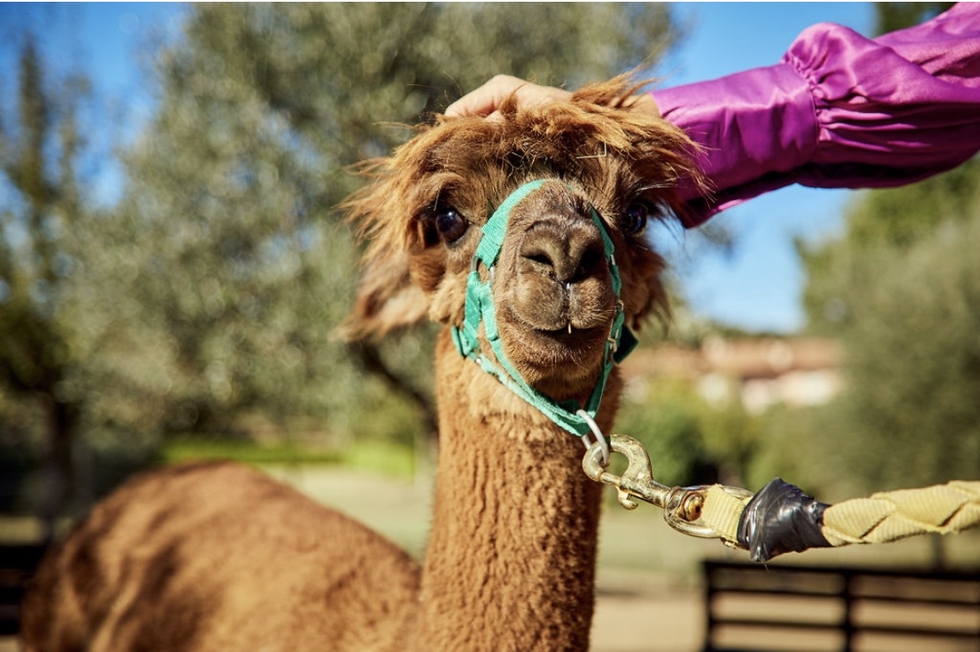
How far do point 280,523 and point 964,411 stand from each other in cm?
1254

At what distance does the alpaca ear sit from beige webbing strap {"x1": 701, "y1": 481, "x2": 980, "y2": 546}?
1635mm

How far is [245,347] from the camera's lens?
8.43m

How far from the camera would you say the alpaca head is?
1.88 m

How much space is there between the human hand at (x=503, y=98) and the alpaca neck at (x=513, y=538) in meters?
0.77

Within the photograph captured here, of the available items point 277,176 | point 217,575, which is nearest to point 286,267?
point 277,176

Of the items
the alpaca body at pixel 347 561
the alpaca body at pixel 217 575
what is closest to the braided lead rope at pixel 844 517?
the alpaca body at pixel 347 561

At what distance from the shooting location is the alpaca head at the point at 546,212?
1876 millimetres

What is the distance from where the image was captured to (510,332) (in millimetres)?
1957

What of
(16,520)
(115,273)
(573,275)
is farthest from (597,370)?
A: (16,520)

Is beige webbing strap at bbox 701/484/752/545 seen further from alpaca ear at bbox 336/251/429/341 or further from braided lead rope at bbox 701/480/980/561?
alpaca ear at bbox 336/251/429/341

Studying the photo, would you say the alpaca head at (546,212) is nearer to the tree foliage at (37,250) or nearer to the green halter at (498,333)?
the green halter at (498,333)

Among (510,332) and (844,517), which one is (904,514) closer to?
(844,517)

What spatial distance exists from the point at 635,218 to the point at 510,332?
0.61 m

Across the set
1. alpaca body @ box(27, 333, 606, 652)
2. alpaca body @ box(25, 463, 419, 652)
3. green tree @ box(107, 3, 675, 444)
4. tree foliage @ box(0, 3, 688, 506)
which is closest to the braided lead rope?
alpaca body @ box(27, 333, 606, 652)
